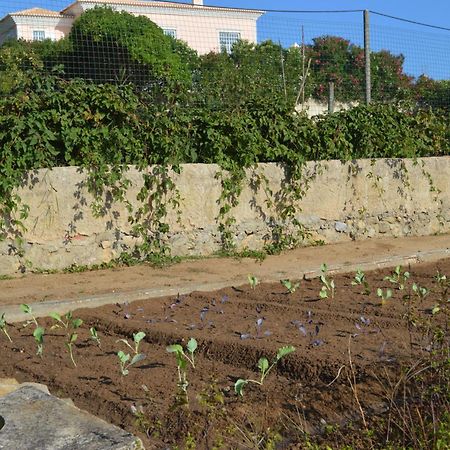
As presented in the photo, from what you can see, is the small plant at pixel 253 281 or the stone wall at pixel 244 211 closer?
the small plant at pixel 253 281

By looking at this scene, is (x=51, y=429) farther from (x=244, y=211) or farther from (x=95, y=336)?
(x=244, y=211)

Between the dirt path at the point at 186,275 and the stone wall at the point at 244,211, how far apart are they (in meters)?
0.26

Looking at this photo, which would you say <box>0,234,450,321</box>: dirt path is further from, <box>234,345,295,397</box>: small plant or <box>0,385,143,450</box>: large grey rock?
<box>0,385,143,450</box>: large grey rock

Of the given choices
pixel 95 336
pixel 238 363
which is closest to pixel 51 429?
pixel 238 363

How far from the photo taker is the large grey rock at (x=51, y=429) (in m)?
2.80

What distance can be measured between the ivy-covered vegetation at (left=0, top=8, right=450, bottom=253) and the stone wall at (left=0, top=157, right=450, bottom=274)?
163 mm

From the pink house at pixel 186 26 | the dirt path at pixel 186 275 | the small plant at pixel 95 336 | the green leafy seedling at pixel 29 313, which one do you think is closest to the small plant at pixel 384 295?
the dirt path at pixel 186 275

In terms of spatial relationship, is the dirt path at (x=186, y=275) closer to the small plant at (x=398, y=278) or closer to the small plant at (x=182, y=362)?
the small plant at (x=398, y=278)

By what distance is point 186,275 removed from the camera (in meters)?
7.76

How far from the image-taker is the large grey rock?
280 centimetres

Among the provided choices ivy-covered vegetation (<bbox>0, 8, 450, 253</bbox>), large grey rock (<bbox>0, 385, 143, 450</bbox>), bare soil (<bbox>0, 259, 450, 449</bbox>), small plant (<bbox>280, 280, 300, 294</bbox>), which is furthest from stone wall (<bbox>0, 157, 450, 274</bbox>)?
large grey rock (<bbox>0, 385, 143, 450</bbox>)

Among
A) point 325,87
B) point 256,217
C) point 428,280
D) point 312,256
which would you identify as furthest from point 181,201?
point 325,87

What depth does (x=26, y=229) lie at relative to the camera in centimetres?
756

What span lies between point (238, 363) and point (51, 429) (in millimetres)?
1770
